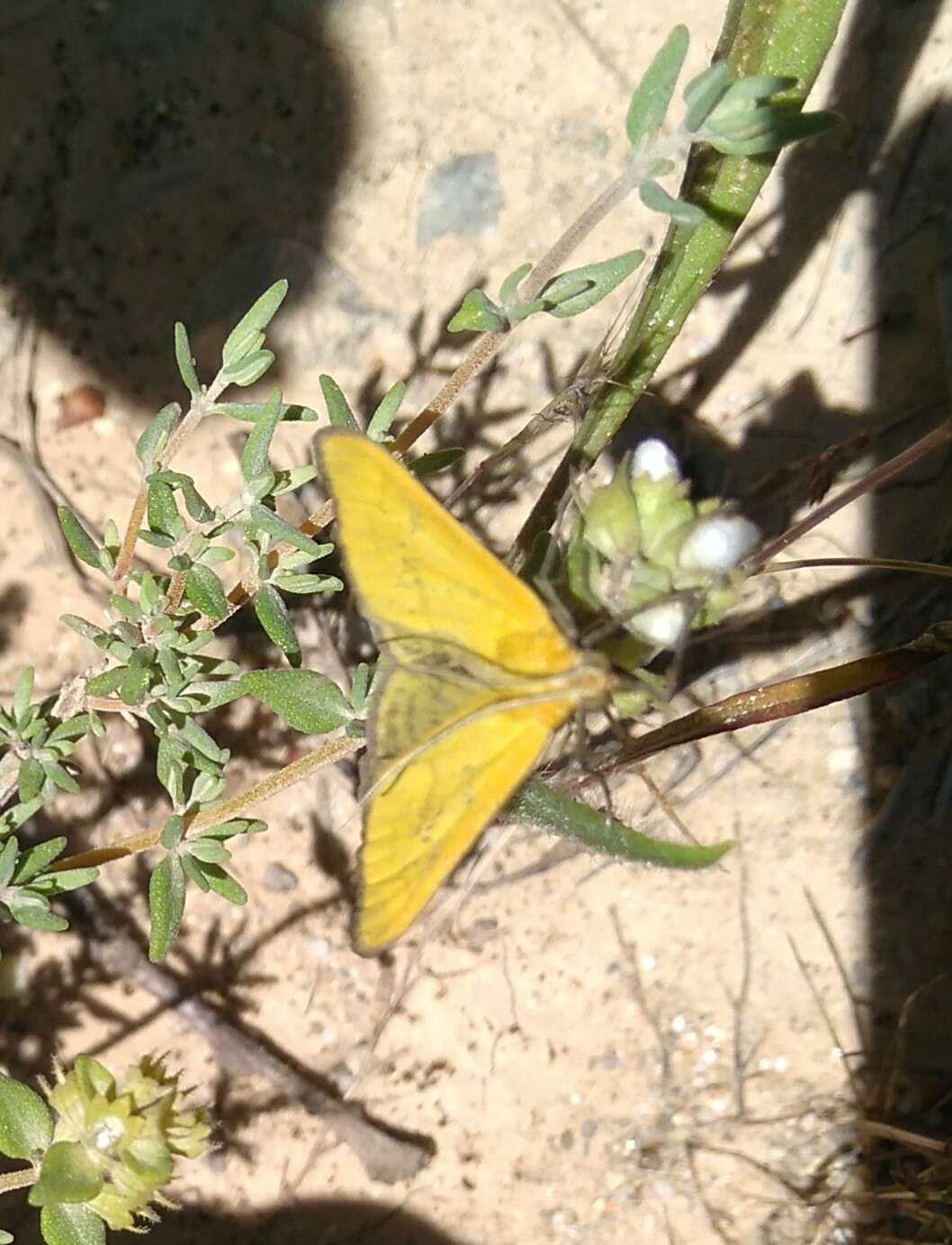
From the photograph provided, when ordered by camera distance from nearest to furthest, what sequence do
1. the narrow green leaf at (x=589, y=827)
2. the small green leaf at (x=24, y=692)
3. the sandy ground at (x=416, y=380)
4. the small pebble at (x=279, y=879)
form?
the narrow green leaf at (x=589, y=827) < the small green leaf at (x=24, y=692) < the sandy ground at (x=416, y=380) < the small pebble at (x=279, y=879)

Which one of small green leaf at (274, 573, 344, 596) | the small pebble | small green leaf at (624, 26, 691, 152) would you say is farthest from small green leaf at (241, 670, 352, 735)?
the small pebble

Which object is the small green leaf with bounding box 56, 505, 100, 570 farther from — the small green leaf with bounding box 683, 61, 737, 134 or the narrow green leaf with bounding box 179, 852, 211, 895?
the small green leaf with bounding box 683, 61, 737, 134

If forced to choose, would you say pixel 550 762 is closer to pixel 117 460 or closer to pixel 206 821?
pixel 206 821

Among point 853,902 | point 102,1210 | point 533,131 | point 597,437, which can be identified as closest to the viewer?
point 102,1210

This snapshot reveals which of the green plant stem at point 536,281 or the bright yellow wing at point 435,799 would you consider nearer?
the bright yellow wing at point 435,799

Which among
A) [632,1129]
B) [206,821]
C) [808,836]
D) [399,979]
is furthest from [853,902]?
[206,821]

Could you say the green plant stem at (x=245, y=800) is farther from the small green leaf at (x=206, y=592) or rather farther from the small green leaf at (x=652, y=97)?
the small green leaf at (x=652, y=97)

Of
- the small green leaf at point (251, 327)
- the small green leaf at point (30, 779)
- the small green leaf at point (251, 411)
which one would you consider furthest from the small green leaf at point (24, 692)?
the small green leaf at point (251, 327)
